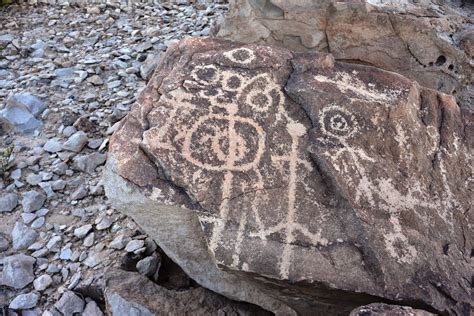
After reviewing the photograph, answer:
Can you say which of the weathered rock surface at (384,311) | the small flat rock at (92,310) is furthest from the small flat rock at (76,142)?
the weathered rock surface at (384,311)

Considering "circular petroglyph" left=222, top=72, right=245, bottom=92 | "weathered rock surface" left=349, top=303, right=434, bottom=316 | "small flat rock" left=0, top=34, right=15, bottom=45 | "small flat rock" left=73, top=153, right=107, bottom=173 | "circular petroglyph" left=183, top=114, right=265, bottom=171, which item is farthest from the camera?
"small flat rock" left=0, top=34, right=15, bottom=45

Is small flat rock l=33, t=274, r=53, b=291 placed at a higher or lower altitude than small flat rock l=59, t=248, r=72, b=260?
lower

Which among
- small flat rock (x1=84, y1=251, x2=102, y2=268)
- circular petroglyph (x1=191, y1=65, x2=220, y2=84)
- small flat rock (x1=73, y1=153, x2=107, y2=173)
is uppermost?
circular petroglyph (x1=191, y1=65, x2=220, y2=84)

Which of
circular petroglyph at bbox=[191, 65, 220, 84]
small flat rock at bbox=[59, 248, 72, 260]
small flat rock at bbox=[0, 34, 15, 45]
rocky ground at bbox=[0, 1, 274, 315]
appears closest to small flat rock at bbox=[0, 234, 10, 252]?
rocky ground at bbox=[0, 1, 274, 315]

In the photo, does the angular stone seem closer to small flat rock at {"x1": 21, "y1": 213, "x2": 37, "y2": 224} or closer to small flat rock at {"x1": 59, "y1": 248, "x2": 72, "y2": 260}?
small flat rock at {"x1": 21, "y1": 213, "x2": 37, "y2": 224}

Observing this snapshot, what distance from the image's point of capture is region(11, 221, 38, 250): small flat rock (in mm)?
2650

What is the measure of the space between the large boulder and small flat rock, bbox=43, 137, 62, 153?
1004mm

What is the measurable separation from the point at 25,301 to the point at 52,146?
106 cm

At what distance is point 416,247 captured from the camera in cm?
206

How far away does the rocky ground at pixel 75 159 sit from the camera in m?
2.37

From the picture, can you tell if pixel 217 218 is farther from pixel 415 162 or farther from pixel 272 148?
pixel 415 162

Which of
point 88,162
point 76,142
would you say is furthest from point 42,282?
point 76,142

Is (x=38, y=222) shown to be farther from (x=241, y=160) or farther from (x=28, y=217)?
(x=241, y=160)

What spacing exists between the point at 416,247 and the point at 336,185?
1.21ft
